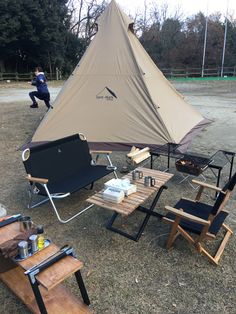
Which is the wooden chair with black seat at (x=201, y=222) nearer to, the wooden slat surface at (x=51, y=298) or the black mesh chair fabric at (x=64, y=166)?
the wooden slat surface at (x=51, y=298)

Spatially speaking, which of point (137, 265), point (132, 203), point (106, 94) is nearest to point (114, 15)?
point (106, 94)

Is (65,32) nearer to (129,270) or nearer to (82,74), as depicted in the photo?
(82,74)

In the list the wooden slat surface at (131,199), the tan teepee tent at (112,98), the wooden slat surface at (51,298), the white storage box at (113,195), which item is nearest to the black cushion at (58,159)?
the wooden slat surface at (131,199)

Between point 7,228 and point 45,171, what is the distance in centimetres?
141

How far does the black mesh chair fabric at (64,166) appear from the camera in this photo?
3892 mm

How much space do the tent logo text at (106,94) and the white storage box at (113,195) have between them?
139 inches

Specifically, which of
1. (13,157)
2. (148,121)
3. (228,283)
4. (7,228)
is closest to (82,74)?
(148,121)

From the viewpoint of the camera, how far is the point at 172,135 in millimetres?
5879

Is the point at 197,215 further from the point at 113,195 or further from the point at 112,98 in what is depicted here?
the point at 112,98

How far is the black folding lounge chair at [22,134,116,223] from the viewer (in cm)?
375

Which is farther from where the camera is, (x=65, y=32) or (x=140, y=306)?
(x=65, y=32)

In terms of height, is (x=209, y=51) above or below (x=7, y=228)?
above

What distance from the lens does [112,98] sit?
21.1 feet

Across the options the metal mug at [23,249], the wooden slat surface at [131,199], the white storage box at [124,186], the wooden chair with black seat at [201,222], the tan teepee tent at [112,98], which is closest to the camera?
the metal mug at [23,249]
